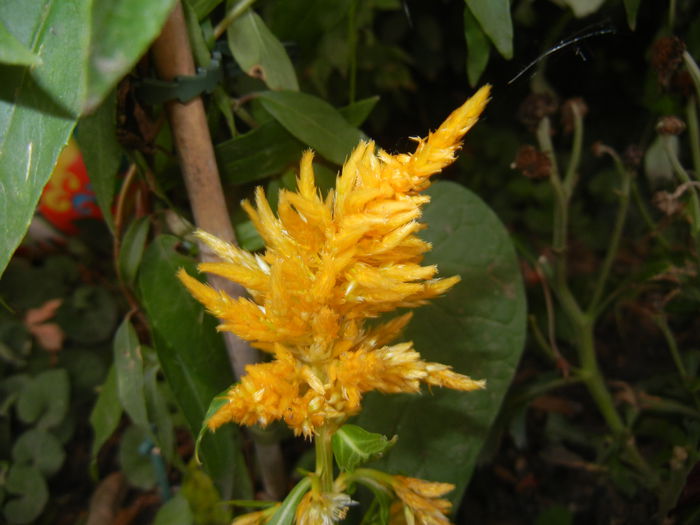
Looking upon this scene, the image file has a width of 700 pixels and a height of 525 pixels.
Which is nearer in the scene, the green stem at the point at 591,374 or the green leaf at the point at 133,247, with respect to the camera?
the green leaf at the point at 133,247

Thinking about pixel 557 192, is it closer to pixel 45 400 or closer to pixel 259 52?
pixel 259 52

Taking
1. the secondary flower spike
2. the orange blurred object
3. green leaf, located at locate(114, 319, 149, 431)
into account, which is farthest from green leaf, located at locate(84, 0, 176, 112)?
the orange blurred object

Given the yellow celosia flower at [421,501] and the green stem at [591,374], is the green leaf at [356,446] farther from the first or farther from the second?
the green stem at [591,374]

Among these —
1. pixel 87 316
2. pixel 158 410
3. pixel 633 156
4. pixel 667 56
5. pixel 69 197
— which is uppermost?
pixel 667 56

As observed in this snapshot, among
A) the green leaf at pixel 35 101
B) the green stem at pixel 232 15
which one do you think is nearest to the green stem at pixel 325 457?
the green leaf at pixel 35 101

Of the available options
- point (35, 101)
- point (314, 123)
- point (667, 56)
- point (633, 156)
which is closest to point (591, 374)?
point (633, 156)

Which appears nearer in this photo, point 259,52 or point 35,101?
point 35,101
